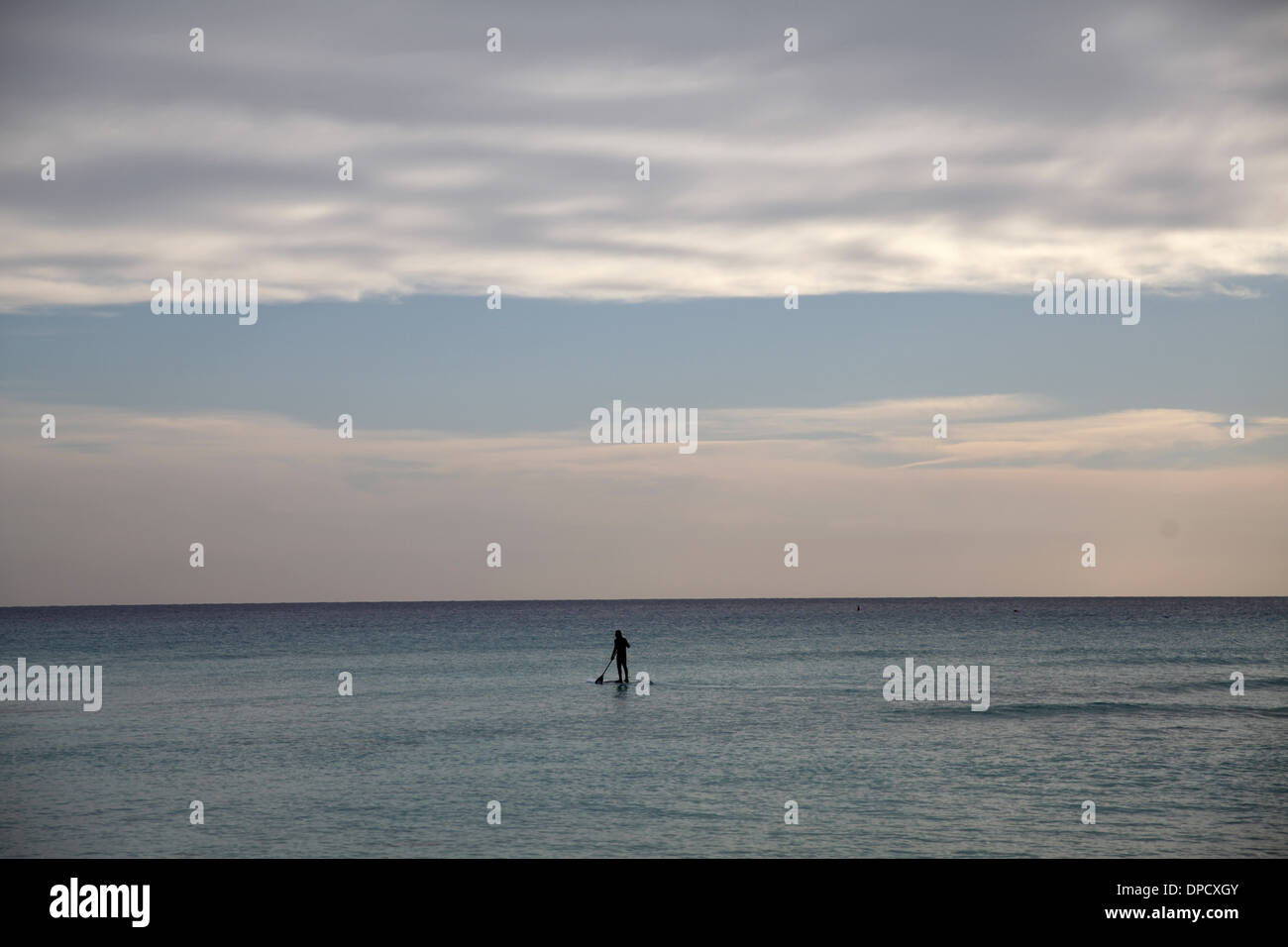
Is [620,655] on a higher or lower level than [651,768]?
higher

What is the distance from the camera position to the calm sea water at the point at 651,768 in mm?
15156

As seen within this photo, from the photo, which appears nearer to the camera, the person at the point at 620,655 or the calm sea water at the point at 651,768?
the calm sea water at the point at 651,768

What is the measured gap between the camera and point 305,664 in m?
55.2

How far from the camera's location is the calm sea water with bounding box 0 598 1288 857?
15.2 meters

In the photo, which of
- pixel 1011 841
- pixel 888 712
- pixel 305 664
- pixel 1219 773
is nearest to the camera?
pixel 1011 841

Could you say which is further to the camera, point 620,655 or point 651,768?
point 620,655

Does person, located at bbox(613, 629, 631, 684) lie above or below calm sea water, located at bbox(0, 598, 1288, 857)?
above

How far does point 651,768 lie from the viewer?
20219 mm

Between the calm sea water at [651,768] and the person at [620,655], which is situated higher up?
the person at [620,655]

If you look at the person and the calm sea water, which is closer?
the calm sea water
